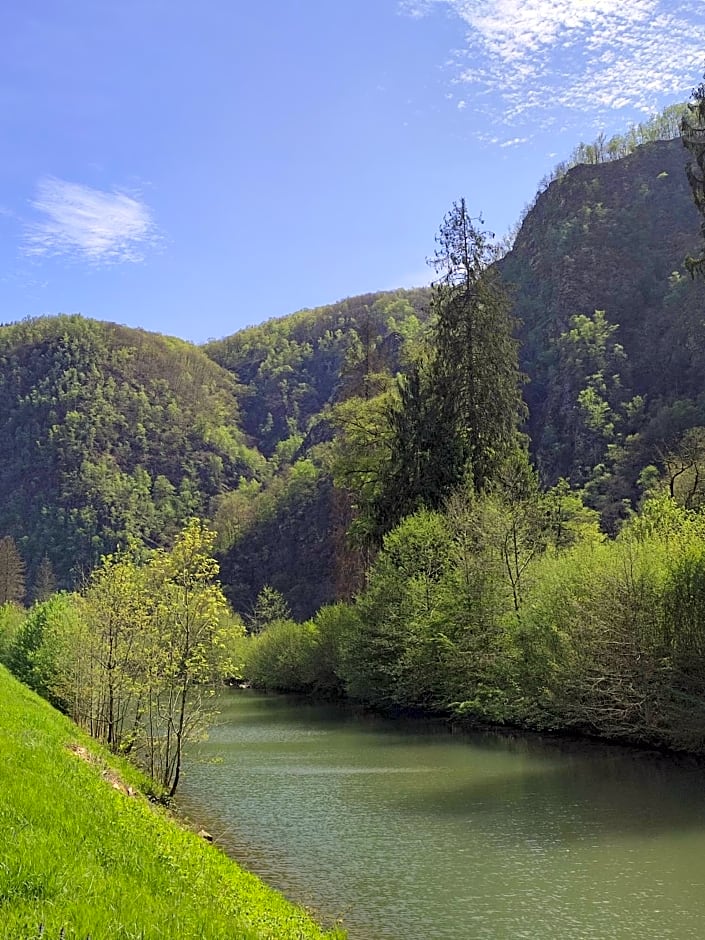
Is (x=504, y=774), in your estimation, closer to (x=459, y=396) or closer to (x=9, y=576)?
(x=459, y=396)

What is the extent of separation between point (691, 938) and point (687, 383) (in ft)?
284

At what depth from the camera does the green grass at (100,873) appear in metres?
6.02

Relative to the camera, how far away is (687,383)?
90.8m

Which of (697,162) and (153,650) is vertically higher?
(697,162)

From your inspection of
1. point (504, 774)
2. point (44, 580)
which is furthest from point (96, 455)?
point (504, 774)

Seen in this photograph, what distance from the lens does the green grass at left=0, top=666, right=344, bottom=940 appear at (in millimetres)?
6016

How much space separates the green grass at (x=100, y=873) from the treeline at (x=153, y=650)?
23.8ft

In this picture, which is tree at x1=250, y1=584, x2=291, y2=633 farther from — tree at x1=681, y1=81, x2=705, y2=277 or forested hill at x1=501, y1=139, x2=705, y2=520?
tree at x1=681, y1=81, x2=705, y2=277

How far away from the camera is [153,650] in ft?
68.7

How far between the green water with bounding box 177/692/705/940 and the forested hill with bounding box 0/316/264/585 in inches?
4568

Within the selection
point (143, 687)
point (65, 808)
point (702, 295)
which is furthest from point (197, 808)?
point (702, 295)

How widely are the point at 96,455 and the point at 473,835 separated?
161492 mm

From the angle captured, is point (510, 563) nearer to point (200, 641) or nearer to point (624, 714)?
point (624, 714)

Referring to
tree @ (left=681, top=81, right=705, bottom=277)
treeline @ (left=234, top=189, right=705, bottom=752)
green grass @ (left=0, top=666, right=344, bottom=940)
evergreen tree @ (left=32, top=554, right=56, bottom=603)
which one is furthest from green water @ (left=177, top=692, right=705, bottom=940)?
evergreen tree @ (left=32, top=554, right=56, bottom=603)
